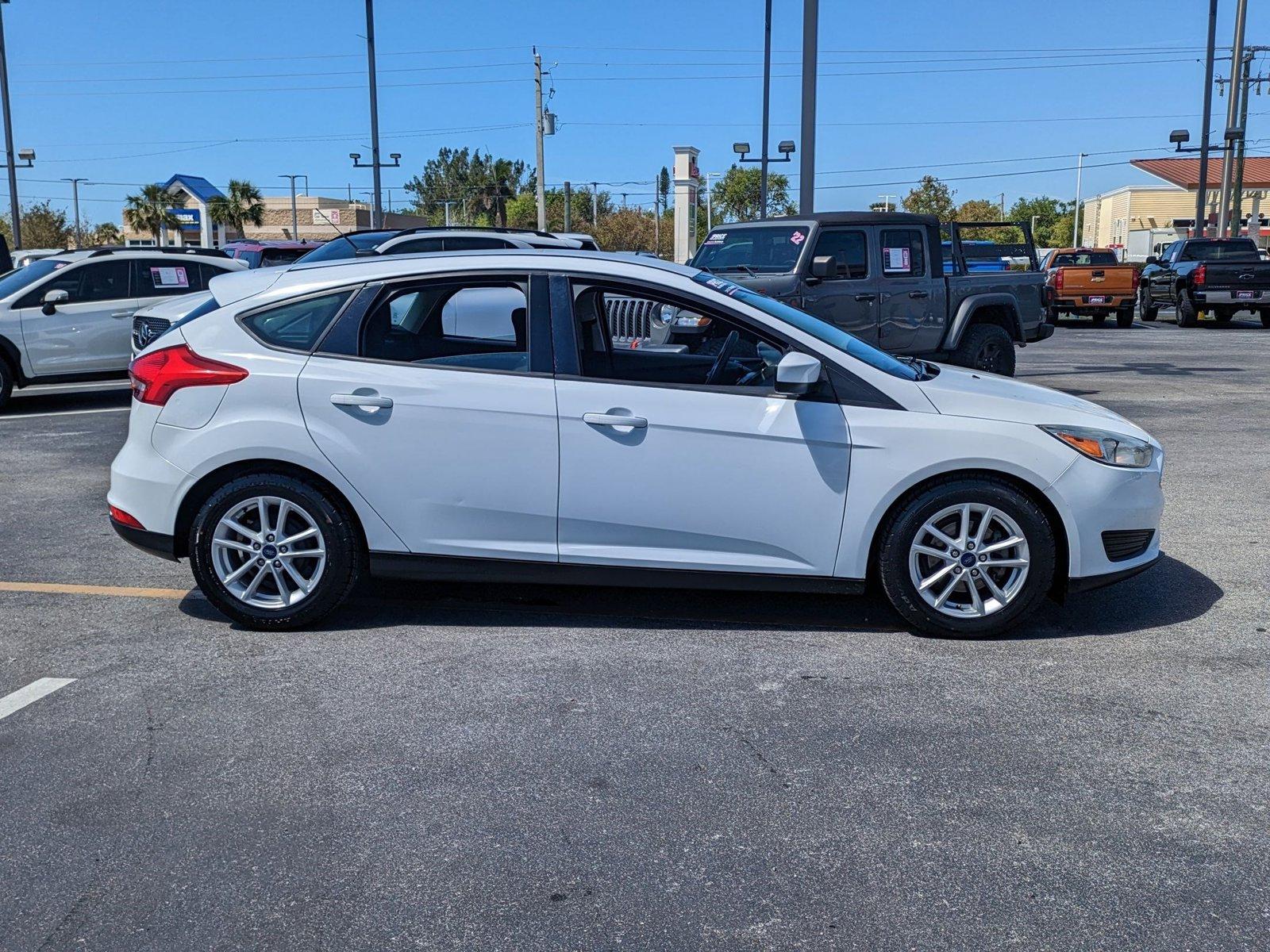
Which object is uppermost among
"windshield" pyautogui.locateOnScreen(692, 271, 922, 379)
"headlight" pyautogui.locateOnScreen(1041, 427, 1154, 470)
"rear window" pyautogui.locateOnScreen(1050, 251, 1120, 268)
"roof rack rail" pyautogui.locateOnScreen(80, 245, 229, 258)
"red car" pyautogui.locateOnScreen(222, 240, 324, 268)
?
"rear window" pyautogui.locateOnScreen(1050, 251, 1120, 268)

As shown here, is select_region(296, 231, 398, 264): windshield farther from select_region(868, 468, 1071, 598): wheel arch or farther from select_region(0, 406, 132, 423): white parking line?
select_region(868, 468, 1071, 598): wheel arch

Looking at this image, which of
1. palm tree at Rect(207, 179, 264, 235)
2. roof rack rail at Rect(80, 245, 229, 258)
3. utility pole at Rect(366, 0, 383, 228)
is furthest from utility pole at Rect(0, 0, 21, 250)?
palm tree at Rect(207, 179, 264, 235)

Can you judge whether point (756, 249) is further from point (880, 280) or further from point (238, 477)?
point (238, 477)

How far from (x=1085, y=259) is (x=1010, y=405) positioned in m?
28.8

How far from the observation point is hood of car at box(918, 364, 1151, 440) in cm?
550

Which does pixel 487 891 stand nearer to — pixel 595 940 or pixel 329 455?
pixel 595 940

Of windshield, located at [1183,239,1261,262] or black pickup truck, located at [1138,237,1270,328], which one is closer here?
black pickup truck, located at [1138,237,1270,328]

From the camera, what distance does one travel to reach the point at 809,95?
1587cm

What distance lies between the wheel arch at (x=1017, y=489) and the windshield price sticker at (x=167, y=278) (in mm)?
11020

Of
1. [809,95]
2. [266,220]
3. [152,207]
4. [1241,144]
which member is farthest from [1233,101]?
[266,220]

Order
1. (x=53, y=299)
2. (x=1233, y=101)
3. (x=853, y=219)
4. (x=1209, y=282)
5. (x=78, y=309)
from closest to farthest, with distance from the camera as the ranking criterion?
(x=853, y=219), (x=53, y=299), (x=78, y=309), (x=1209, y=282), (x=1233, y=101)

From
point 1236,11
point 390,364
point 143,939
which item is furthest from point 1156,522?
point 1236,11

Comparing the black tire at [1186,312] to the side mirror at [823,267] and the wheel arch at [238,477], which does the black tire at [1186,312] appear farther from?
the wheel arch at [238,477]

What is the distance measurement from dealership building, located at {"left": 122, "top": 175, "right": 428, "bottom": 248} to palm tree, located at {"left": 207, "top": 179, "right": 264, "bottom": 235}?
0.76m
